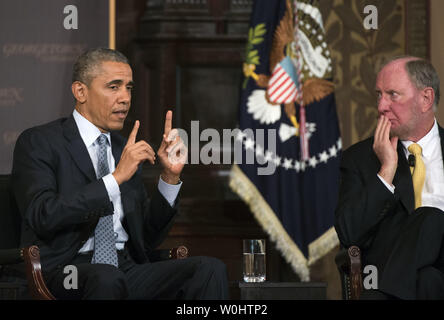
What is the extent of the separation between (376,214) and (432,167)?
40 centimetres

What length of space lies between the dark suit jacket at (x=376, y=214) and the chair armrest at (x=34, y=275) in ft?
3.87

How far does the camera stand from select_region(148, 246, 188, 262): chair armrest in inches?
127

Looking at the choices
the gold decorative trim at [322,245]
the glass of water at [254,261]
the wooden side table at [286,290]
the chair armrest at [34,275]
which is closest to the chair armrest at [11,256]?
the chair armrest at [34,275]

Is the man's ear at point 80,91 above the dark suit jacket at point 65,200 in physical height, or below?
above

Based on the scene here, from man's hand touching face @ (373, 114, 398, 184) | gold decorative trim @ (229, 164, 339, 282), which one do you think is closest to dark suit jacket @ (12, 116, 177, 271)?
man's hand touching face @ (373, 114, 398, 184)

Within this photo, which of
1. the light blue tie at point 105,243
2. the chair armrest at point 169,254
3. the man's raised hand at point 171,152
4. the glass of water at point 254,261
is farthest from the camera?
the glass of water at point 254,261

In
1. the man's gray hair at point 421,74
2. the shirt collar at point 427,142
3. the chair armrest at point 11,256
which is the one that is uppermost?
the man's gray hair at point 421,74

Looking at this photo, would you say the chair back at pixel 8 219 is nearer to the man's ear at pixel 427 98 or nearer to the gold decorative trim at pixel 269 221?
the gold decorative trim at pixel 269 221

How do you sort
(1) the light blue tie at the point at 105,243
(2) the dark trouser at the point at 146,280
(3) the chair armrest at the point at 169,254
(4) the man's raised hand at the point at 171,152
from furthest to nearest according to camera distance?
1. (3) the chair armrest at the point at 169,254
2. (4) the man's raised hand at the point at 171,152
3. (1) the light blue tie at the point at 105,243
4. (2) the dark trouser at the point at 146,280

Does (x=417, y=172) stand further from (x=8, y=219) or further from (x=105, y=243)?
(x=8, y=219)

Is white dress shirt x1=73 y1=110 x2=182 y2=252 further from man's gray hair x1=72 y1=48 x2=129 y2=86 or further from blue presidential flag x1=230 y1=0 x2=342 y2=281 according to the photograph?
blue presidential flag x1=230 y1=0 x2=342 y2=281

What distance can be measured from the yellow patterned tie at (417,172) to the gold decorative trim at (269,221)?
1368 mm

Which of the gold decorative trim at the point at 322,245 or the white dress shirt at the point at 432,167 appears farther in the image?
the gold decorative trim at the point at 322,245

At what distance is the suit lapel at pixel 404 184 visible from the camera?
3055 mm
